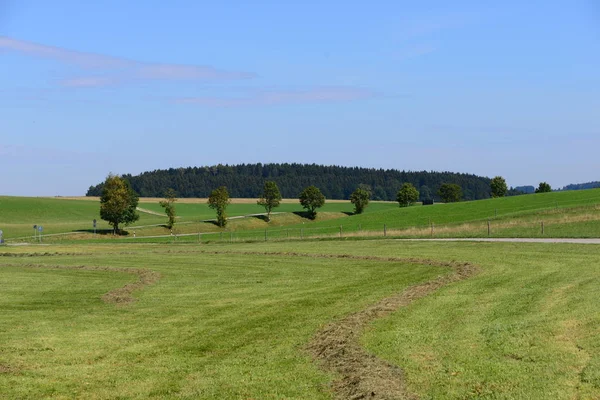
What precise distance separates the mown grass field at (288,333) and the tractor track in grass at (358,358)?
25 centimetres

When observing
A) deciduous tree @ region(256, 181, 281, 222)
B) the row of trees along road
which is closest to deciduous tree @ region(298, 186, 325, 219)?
the row of trees along road

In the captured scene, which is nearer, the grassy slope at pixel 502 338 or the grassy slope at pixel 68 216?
the grassy slope at pixel 502 338

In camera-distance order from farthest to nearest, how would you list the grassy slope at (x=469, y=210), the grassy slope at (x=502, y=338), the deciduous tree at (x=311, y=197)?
the deciduous tree at (x=311, y=197)
the grassy slope at (x=469, y=210)
the grassy slope at (x=502, y=338)

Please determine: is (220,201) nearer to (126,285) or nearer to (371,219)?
(371,219)

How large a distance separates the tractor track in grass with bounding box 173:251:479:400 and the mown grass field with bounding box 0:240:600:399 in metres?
0.25

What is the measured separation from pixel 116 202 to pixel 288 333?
9759 centimetres

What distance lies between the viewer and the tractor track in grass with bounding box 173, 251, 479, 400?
1116 cm

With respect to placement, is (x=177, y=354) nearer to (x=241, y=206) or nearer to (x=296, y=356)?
(x=296, y=356)

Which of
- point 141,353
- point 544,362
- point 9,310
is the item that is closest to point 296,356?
point 141,353

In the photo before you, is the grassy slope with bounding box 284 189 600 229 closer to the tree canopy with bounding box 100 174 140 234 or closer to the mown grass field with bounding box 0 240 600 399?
the tree canopy with bounding box 100 174 140 234

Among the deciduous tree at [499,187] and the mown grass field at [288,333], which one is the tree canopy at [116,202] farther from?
the deciduous tree at [499,187]

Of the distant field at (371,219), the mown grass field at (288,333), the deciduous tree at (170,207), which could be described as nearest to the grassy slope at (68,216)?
the distant field at (371,219)

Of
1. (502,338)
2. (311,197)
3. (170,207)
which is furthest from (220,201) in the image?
(502,338)

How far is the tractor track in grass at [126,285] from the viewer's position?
25531 millimetres
